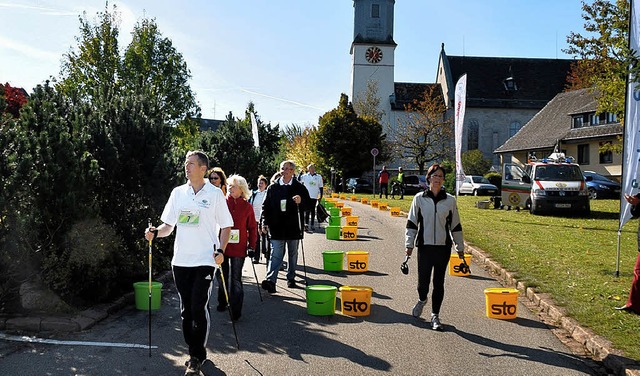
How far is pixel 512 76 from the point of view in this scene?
258ft

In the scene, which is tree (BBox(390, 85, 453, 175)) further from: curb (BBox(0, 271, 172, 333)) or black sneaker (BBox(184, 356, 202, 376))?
black sneaker (BBox(184, 356, 202, 376))

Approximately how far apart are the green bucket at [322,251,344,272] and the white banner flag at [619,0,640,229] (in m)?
4.93

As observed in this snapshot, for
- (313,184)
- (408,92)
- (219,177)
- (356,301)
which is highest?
(408,92)

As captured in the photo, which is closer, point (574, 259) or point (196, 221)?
point (196, 221)

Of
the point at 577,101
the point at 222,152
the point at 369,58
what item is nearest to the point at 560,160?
the point at 222,152

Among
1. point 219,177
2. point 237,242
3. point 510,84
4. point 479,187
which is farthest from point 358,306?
point 510,84

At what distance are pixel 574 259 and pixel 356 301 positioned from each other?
637cm

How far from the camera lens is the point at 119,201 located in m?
10.1

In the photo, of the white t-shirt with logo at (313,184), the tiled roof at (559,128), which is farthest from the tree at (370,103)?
the white t-shirt with logo at (313,184)

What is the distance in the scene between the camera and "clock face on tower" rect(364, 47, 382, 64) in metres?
77.4

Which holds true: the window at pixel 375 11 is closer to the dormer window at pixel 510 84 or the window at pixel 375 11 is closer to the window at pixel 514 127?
the dormer window at pixel 510 84

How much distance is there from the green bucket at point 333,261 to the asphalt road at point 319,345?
232 cm

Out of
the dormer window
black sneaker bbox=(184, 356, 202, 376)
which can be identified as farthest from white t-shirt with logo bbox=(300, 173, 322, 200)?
the dormer window

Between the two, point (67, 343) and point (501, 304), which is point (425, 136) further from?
point (67, 343)
